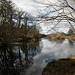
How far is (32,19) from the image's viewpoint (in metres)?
2.87

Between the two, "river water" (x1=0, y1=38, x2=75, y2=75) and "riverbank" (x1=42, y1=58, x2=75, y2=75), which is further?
"river water" (x1=0, y1=38, x2=75, y2=75)

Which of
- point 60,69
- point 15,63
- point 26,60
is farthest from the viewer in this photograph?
point 26,60

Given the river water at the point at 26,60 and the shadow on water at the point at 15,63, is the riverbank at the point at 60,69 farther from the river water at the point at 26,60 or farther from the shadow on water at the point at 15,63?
the shadow on water at the point at 15,63

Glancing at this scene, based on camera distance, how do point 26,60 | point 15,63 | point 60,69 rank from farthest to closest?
point 26,60 → point 15,63 → point 60,69

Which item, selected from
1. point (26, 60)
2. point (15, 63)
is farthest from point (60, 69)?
point (15, 63)

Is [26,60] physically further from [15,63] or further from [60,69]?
[60,69]

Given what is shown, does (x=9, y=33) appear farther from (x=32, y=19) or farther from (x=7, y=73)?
(x=32, y=19)

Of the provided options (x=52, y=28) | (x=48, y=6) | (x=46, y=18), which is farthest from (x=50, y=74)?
(x=48, y=6)

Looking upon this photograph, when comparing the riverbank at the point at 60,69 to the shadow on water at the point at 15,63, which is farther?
the shadow on water at the point at 15,63

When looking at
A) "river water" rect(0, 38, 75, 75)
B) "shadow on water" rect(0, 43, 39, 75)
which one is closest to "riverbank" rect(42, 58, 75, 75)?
"river water" rect(0, 38, 75, 75)

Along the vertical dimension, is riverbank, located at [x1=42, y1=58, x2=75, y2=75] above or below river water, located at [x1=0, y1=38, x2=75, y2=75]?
above

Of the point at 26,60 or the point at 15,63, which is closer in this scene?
the point at 15,63

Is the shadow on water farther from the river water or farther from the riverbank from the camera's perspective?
the riverbank

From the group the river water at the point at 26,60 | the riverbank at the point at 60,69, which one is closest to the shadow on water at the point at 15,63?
the river water at the point at 26,60
